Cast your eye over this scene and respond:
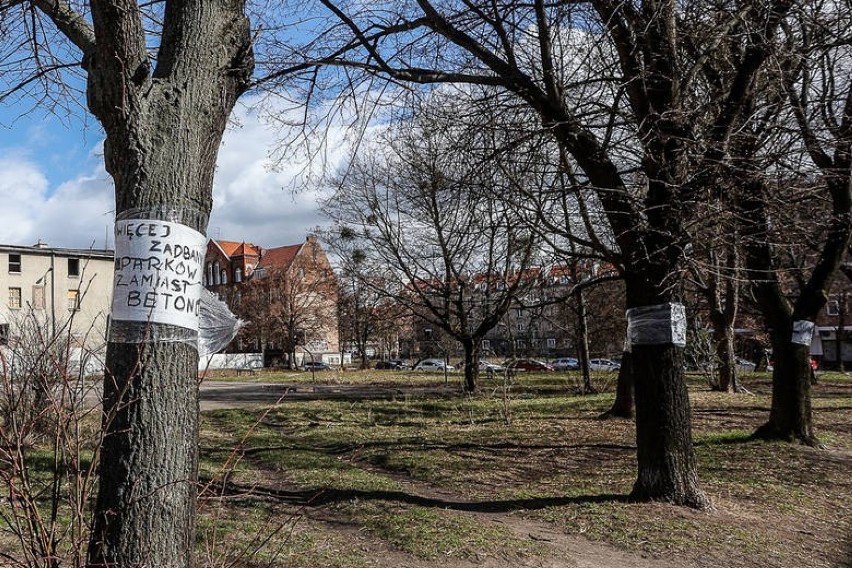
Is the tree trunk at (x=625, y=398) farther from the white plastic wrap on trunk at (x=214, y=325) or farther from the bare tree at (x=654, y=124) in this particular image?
the white plastic wrap on trunk at (x=214, y=325)

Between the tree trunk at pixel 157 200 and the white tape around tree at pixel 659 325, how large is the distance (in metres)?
4.75

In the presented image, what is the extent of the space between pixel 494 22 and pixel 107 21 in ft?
16.7

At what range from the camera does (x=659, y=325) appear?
6586 millimetres

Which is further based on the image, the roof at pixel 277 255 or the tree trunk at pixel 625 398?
the roof at pixel 277 255

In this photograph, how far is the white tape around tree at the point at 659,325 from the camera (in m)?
6.56

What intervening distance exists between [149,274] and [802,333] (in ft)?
33.1

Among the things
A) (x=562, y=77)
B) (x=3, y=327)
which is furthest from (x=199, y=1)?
(x=562, y=77)

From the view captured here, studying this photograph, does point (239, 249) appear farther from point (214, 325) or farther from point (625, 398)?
point (214, 325)

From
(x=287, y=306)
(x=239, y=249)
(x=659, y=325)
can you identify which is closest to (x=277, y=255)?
(x=239, y=249)

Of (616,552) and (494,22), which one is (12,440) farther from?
(494,22)

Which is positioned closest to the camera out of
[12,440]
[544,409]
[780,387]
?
[12,440]

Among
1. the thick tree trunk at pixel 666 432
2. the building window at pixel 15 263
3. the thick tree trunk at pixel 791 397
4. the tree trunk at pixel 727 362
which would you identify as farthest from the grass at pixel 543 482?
the building window at pixel 15 263

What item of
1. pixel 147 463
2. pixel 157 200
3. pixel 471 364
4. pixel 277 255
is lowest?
pixel 471 364

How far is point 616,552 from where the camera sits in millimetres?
5277
